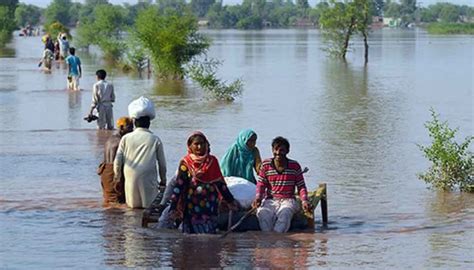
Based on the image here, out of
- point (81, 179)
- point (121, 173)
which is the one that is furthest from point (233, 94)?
point (121, 173)

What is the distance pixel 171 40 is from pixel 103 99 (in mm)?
18045

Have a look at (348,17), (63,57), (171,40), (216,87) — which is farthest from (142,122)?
(348,17)

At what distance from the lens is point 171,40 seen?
36531 millimetres

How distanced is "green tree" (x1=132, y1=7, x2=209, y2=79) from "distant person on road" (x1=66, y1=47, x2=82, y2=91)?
685 centimetres

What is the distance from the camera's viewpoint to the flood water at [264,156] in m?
9.72

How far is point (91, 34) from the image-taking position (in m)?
61.1

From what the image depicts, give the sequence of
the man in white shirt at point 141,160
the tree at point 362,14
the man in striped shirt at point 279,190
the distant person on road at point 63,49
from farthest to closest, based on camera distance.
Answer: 1. the tree at point 362,14
2. the distant person on road at point 63,49
3. the man in white shirt at point 141,160
4. the man in striped shirt at point 279,190

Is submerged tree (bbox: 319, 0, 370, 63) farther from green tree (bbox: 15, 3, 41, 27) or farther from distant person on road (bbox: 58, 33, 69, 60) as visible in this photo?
green tree (bbox: 15, 3, 41, 27)

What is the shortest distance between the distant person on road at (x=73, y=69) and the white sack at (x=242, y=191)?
55.4 ft

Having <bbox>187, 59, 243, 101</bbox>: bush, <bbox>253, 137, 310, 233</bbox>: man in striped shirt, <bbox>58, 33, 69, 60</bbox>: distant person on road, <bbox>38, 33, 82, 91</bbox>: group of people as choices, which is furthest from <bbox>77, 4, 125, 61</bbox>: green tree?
<bbox>253, 137, 310, 233</bbox>: man in striped shirt

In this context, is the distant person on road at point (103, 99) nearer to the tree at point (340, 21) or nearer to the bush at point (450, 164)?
the bush at point (450, 164)

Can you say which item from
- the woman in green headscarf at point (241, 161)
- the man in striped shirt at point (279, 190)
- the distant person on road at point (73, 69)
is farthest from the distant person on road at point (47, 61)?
the man in striped shirt at point (279, 190)

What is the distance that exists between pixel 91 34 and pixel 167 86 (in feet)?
94.9

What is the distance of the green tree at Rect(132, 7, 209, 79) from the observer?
120ft
